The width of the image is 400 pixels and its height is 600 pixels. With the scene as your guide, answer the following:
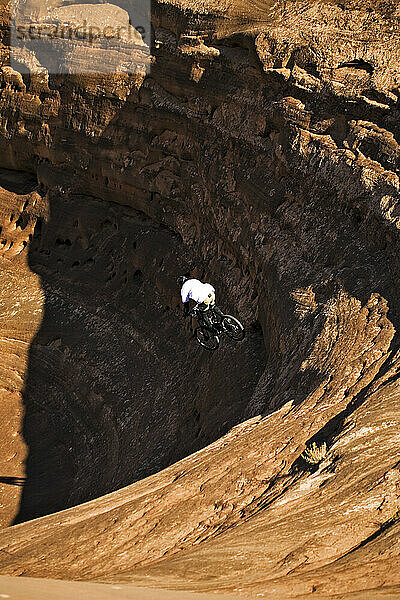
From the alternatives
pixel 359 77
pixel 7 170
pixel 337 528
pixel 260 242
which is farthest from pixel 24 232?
pixel 337 528

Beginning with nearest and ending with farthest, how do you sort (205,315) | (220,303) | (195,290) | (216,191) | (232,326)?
(195,290) < (205,315) < (232,326) < (220,303) < (216,191)

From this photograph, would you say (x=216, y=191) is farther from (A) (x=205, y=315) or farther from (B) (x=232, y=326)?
(A) (x=205, y=315)

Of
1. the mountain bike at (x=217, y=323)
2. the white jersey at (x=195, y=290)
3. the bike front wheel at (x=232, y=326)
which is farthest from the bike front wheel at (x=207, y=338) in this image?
the white jersey at (x=195, y=290)

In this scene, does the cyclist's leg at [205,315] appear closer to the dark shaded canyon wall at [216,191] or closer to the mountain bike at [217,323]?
the mountain bike at [217,323]

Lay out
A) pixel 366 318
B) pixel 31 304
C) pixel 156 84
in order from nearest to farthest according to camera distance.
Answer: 1. pixel 366 318
2. pixel 156 84
3. pixel 31 304

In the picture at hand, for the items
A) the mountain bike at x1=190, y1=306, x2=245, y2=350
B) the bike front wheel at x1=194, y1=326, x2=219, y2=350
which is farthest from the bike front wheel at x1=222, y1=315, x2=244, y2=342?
the bike front wheel at x1=194, y1=326, x2=219, y2=350

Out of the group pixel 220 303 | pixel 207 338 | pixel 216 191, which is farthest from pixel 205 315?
pixel 216 191

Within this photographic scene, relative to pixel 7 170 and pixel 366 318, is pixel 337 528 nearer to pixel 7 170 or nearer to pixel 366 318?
pixel 366 318

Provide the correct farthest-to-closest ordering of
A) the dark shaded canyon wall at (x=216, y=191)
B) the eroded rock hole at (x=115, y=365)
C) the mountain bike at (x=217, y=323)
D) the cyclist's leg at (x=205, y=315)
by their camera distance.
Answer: the eroded rock hole at (x=115, y=365) < the mountain bike at (x=217, y=323) < the dark shaded canyon wall at (x=216, y=191) < the cyclist's leg at (x=205, y=315)

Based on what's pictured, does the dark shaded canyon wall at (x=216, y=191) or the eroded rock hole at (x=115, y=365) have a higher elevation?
the dark shaded canyon wall at (x=216, y=191)
